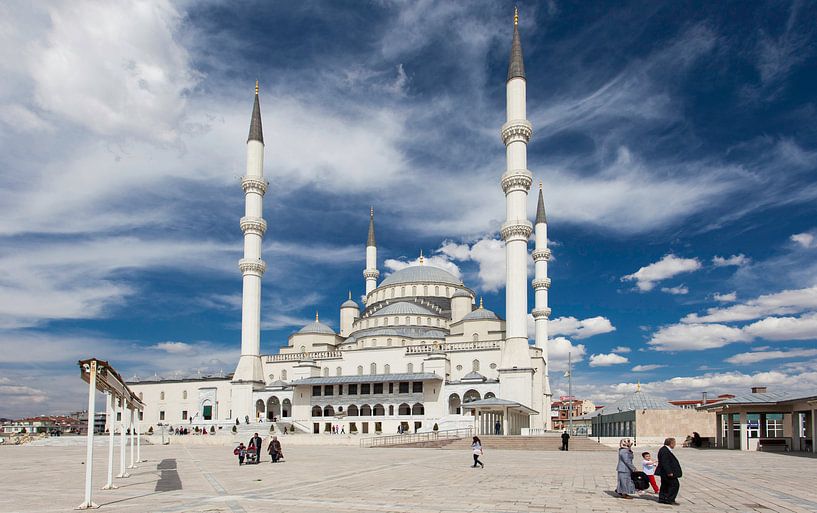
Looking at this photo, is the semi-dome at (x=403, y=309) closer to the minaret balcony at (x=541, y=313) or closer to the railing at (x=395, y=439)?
the minaret balcony at (x=541, y=313)

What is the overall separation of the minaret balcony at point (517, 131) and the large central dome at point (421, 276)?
24744mm

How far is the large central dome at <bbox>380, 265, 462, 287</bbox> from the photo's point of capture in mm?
75188

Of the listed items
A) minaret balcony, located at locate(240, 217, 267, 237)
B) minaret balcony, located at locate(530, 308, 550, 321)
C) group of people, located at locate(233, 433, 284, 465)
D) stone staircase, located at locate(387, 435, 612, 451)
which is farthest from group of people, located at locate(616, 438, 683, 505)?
minaret balcony, located at locate(530, 308, 550, 321)

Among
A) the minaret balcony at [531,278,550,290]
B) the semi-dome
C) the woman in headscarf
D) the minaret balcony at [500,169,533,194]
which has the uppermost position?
the minaret balcony at [500,169,533,194]

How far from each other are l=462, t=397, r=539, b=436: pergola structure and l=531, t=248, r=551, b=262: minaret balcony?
68.8 feet

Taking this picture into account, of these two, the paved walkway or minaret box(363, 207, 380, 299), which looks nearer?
the paved walkway

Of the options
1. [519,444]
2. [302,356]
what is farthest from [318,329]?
[519,444]

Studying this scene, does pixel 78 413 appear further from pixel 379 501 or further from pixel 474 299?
pixel 379 501

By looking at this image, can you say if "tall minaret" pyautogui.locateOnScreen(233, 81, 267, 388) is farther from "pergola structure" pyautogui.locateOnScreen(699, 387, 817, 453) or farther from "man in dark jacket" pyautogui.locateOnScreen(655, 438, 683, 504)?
"man in dark jacket" pyautogui.locateOnScreen(655, 438, 683, 504)

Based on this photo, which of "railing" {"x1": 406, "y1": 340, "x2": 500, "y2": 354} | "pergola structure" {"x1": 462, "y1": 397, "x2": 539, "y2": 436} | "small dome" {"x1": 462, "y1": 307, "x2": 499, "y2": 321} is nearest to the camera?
"pergola structure" {"x1": 462, "y1": 397, "x2": 539, "y2": 436}

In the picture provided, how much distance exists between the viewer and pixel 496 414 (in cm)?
4766

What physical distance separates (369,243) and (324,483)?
68.2 m

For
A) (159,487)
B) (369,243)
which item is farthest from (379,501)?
(369,243)

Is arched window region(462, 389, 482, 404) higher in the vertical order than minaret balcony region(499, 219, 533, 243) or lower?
lower
